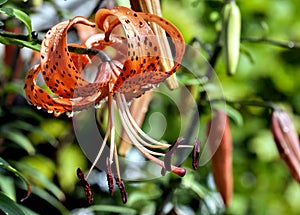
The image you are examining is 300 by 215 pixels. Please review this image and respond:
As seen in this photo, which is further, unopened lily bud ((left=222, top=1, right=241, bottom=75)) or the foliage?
the foliage

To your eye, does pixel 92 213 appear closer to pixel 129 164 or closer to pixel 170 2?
pixel 129 164

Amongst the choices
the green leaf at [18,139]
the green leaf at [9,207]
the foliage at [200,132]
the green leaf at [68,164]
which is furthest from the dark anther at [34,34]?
the green leaf at [68,164]

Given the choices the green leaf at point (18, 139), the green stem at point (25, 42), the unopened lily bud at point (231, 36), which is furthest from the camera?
the green leaf at point (18, 139)

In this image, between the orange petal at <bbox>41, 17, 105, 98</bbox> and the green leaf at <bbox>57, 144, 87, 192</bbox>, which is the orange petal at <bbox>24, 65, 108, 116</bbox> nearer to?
the orange petal at <bbox>41, 17, 105, 98</bbox>

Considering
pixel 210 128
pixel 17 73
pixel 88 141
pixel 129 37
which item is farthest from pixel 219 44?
pixel 129 37

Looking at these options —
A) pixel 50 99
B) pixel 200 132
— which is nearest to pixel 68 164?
pixel 200 132

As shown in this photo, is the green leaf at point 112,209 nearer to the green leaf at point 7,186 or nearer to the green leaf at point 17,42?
the green leaf at point 7,186

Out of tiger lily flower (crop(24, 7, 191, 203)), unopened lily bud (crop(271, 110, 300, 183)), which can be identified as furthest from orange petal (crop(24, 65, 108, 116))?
unopened lily bud (crop(271, 110, 300, 183))
